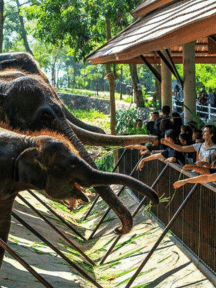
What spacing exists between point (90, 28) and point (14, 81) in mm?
16031

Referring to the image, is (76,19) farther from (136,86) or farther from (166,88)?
(136,86)

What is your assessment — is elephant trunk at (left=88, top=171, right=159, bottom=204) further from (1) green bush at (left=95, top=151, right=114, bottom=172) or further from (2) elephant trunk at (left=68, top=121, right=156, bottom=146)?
(1) green bush at (left=95, top=151, right=114, bottom=172)

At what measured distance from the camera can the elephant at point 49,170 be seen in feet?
12.2

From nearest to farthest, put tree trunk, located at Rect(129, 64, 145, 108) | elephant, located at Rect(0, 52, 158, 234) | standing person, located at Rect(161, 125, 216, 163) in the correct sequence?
elephant, located at Rect(0, 52, 158, 234) → standing person, located at Rect(161, 125, 216, 163) → tree trunk, located at Rect(129, 64, 145, 108)

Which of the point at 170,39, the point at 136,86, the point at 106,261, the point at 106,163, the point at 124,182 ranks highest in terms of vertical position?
the point at 170,39

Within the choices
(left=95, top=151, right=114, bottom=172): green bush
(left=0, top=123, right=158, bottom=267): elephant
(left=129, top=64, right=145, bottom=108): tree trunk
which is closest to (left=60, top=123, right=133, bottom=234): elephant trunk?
(left=0, top=123, right=158, bottom=267): elephant

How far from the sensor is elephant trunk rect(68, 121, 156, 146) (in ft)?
15.8

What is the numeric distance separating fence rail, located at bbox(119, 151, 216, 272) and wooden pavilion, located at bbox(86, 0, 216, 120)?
5.74 ft

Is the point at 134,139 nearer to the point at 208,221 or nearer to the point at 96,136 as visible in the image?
the point at 96,136

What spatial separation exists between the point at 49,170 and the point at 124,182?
52cm

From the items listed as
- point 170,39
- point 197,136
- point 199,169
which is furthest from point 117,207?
point 197,136

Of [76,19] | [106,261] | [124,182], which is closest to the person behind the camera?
[124,182]

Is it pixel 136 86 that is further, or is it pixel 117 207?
pixel 136 86

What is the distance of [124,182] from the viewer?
3578 millimetres
